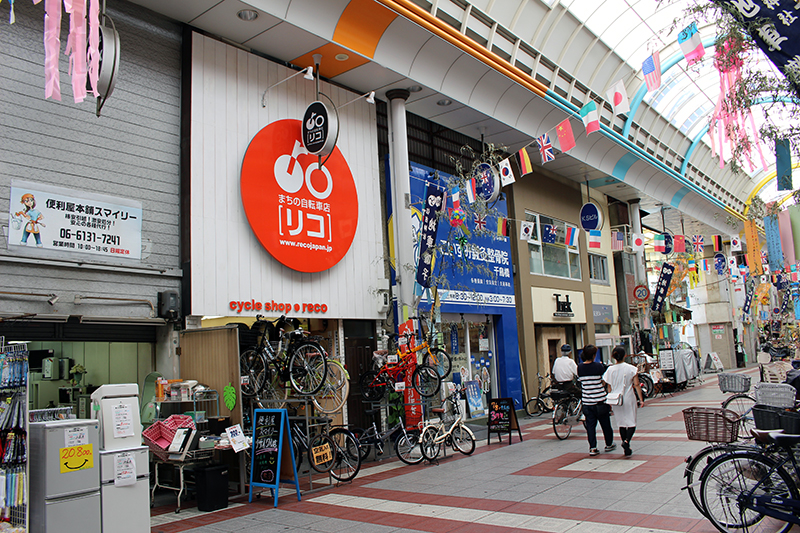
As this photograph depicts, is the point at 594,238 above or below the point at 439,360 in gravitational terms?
above

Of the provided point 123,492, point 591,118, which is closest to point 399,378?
point 123,492

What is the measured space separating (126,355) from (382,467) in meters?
4.95

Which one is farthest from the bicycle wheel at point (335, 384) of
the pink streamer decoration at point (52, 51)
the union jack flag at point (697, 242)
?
the union jack flag at point (697, 242)

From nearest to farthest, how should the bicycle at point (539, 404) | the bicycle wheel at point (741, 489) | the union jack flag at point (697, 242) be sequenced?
1. the bicycle wheel at point (741, 489)
2. the bicycle at point (539, 404)
3. the union jack flag at point (697, 242)

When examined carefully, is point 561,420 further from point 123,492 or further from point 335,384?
point 123,492

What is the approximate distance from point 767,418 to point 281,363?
6.79 meters

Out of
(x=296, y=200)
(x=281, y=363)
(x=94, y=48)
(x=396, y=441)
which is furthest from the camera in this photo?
(x=296, y=200)

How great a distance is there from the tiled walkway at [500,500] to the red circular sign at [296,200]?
431 centimetres

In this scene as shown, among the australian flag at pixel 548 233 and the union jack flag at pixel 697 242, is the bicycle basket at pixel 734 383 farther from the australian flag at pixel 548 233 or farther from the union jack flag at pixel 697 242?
the union jack flag at pixel 697 242

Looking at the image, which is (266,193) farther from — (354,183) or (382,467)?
(382,467)

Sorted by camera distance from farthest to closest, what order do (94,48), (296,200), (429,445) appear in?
(296,200) → (429,445) → (94,48)

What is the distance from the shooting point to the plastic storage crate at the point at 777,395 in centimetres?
641

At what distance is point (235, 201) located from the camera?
10391 mm

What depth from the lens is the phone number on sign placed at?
826 cm
